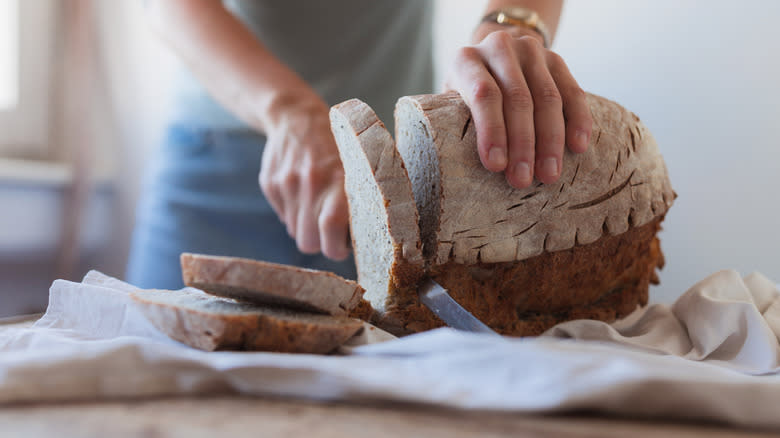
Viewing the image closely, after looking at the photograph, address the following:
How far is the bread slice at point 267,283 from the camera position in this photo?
30.9 inches

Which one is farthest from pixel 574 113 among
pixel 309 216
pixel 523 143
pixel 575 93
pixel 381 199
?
pixel 309 216

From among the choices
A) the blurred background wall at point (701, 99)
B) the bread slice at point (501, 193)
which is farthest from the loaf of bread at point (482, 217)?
the blurred background wall at point (701, 99)

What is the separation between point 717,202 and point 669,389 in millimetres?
1510

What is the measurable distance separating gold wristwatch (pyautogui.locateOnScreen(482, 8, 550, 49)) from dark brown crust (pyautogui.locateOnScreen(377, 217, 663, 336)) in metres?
0.56

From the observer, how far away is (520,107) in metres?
1.00

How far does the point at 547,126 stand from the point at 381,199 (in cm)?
32

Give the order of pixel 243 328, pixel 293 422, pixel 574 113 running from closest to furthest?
1. pixel 293 422
2. pixel 243 328
3. pixel 574 113

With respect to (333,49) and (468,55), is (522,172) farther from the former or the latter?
(333,49)

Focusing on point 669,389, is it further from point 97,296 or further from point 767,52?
point 767,52

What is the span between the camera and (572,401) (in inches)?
22.0

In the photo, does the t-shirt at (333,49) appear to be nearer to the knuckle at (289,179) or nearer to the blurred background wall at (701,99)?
the blurred background wall at (701,99)

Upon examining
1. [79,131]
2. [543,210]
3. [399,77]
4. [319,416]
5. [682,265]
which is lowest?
[79,131]

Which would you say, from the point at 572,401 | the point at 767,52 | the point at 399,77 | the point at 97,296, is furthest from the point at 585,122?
the point at 399,77

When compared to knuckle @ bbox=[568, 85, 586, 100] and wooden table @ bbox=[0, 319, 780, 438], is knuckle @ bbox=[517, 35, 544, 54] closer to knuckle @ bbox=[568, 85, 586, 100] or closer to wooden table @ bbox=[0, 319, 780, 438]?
knuckle @ bbox=[568, 85, 586, 100]
